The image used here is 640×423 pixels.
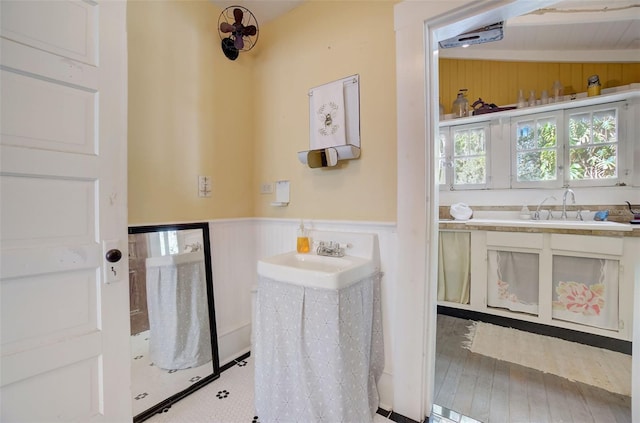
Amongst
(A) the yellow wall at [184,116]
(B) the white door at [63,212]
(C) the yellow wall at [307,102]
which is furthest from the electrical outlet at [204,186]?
(B) the white door at [63,212]

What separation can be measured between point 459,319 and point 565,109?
2381 millimetres

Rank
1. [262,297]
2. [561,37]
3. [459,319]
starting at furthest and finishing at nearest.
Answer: [459,319] → [561,37] → [262,297]

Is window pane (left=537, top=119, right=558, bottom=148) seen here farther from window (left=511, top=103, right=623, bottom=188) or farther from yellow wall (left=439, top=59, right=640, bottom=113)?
yellow wall (left=439, top=59, right=640, bottom=113)

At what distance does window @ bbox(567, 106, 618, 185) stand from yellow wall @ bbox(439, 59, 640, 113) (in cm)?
29

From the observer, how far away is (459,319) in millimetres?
2736

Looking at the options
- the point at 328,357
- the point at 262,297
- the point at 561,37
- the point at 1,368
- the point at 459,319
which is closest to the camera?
the point at 1,368

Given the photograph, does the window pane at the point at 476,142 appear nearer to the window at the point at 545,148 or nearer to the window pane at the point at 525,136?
the window at the point at 545,148

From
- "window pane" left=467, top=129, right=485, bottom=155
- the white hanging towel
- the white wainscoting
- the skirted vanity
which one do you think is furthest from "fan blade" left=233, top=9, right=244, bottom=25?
"window pane" left=467, top=129, right=485, bottom=155

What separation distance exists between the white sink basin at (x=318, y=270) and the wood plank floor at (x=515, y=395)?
988mm

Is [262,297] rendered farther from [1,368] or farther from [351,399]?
[1,368]

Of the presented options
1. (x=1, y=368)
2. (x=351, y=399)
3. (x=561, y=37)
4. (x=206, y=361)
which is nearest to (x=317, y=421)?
(x=351, y=399)

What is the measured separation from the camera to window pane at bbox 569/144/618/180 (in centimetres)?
246

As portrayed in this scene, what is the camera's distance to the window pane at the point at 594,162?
2463 mm

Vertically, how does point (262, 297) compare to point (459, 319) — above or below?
above
